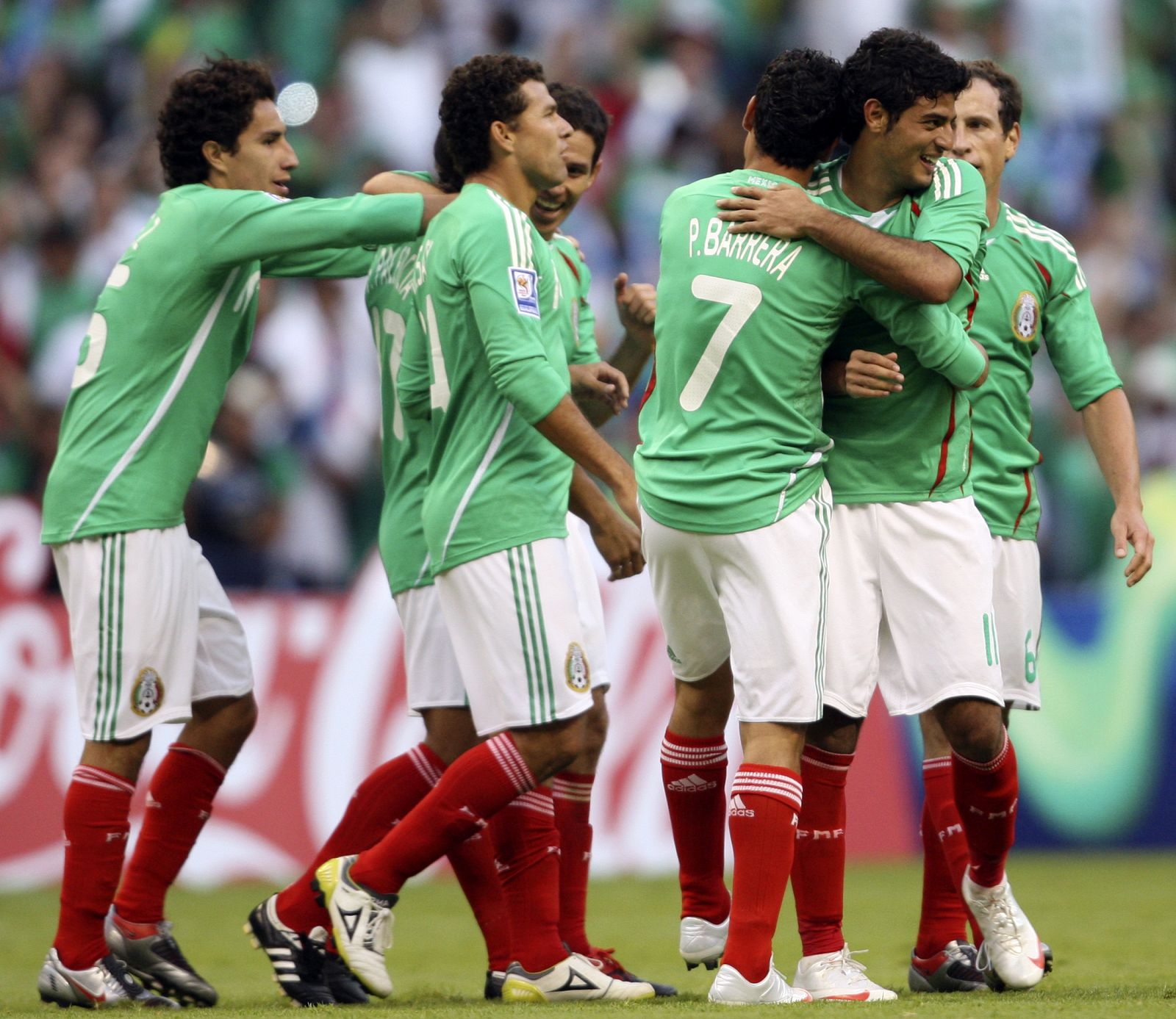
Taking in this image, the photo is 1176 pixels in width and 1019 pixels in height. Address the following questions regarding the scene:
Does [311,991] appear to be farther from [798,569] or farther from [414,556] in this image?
[798,569]

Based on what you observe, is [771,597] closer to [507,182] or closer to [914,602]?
[914,602]

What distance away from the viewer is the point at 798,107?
13.4 feet

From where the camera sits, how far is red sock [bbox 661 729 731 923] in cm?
448

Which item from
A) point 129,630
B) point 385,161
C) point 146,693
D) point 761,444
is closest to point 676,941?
point 146,693

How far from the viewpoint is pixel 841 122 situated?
4156 mm

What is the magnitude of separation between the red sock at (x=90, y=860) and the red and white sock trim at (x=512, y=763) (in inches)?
39.8

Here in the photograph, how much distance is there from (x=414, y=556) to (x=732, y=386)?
1138 mm

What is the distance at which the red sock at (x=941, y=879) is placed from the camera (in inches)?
186

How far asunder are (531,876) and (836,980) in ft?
2.72

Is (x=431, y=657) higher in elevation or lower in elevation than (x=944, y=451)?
lower

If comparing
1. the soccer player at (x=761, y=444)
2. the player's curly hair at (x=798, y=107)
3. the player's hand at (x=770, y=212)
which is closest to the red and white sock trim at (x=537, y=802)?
the soccer player at (x=761, y=444)

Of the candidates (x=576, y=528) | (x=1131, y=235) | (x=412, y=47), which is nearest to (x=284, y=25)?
(x=412, y=47)

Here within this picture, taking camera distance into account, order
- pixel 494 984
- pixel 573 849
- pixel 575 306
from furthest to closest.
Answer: pixel 575 306 → pixel 573 849 → pixel 494 984

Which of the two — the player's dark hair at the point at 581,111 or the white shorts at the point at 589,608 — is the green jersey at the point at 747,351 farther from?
the player's dark hair at the point at 581,111
